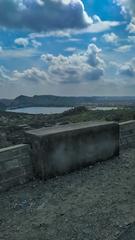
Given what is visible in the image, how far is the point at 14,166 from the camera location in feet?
18.6

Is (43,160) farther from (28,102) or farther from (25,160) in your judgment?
(28,102)

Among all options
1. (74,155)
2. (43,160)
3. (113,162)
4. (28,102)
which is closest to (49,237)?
(43,160)

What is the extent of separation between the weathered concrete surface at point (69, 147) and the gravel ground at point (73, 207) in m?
0.23

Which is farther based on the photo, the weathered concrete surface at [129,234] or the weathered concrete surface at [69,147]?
the weathered concrete surface at [69,147]

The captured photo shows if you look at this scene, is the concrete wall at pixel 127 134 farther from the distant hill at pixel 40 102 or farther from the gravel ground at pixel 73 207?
the distant hill at pixel 40 102

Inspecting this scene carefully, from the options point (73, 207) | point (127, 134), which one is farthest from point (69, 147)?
point (127, 134)

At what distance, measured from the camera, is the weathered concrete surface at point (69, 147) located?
588 cm

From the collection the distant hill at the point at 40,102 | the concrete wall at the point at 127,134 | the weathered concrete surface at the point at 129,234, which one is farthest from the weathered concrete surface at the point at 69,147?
the distant hill at the point at 40,102

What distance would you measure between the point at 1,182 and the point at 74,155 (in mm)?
1641

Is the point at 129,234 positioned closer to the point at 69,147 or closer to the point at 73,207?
the point at 73,207

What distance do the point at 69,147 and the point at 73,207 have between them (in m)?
1.71

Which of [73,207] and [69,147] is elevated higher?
[69,147]

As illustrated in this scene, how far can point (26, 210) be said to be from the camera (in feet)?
15.5

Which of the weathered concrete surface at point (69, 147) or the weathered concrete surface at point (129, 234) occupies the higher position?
the weathered concrete surface at point (69, 147)
